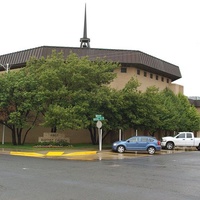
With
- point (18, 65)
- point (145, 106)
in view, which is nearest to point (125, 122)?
point (145, 106)

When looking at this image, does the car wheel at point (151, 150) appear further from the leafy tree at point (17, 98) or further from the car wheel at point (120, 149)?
the leafy tree at point (17, 98)

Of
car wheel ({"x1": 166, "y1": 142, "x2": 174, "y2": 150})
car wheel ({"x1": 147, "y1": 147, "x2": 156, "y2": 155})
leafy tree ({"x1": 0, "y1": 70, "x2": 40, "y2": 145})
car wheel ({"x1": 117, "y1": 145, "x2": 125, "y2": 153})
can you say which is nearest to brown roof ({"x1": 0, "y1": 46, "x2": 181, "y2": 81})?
leafy tree ({"x1": 0, "y1": 70, "x2": 40, "y2": 145})

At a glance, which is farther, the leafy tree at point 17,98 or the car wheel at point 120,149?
the leafy tree at point 17,98

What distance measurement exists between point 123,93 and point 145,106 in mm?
2663

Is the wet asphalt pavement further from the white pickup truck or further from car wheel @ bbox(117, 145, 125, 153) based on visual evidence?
the white pickup truck

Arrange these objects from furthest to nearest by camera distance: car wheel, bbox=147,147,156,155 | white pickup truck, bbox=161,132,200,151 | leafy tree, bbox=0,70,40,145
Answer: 1. white pickup truck, bbox=161,132,200,151
2. leafy tree, bbox=0,70,40,145
3. car wheel, bbox=147,147,156,155

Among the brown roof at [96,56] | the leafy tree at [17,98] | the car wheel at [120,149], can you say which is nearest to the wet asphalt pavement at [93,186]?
the car wheel at [120,149]

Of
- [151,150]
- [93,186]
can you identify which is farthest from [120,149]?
[93,186]

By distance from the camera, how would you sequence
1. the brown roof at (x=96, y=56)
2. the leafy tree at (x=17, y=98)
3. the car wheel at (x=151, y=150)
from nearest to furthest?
the car wheel at (x=151, y=150) < the leafy tree at (x=17, y=98) < the brown roof at (x=96, y=56)

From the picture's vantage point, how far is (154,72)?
49.8m

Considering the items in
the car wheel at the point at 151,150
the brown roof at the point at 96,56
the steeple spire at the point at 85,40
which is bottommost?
the car wheel at the point at 151,150

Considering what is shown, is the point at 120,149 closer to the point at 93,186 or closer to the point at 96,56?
the point at 93,186

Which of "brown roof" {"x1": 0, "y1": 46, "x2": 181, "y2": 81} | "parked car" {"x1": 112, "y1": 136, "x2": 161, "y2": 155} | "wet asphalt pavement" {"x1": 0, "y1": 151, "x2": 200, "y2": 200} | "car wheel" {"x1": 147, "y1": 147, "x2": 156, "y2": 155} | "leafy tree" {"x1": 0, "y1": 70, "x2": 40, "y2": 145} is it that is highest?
"brown roof" {"x1": 0, "y1": 46, "x2": 181, "y2": 81}

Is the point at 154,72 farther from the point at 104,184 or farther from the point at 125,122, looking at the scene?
the point at 104,184
